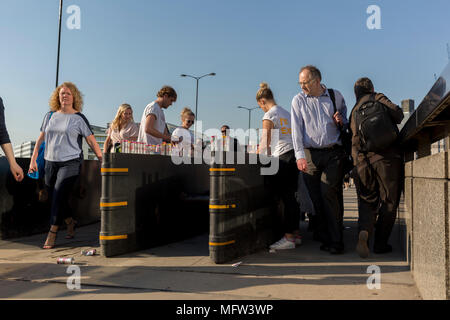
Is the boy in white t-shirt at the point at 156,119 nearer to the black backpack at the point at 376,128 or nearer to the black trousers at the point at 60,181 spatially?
the black trousers at the point at 60,181

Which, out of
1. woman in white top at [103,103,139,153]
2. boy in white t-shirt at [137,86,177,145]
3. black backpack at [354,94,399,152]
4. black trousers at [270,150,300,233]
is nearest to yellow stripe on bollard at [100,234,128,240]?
boy in white t-shirt at [137,86,177,145]

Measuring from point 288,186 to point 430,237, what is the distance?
2.70m

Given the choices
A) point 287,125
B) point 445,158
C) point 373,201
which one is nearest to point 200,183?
point 287,125

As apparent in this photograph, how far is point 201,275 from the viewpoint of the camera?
3736mm

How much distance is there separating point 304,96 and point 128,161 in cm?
223

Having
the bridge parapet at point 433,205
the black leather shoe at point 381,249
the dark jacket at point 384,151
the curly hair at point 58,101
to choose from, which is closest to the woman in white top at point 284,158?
the dark jacket at point 384,151

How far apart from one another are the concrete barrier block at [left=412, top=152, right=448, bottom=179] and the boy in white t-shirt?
364cm

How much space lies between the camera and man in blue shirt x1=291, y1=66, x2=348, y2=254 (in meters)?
4.68

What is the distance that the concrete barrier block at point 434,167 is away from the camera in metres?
2.21

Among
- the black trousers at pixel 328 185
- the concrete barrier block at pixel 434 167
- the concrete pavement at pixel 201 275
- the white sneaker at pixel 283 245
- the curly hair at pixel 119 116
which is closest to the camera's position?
the concrete barrier block at pixel 434 167

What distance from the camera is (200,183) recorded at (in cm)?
636

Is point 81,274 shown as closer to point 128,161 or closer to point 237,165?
point 128,161

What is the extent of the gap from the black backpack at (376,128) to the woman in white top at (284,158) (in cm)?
100

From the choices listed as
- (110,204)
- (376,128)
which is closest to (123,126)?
(110,204)
